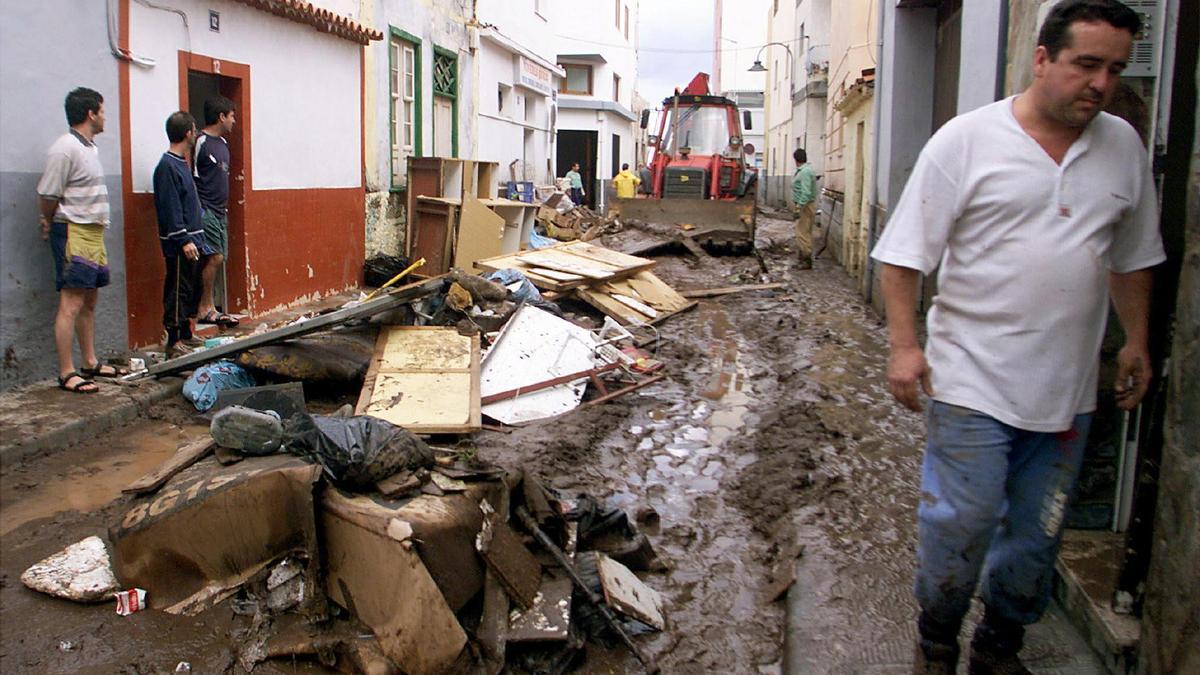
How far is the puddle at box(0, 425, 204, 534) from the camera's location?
4.14 metres

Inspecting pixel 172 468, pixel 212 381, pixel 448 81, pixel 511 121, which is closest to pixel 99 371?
pixel 212 381

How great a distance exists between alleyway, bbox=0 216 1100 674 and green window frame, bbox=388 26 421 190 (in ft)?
19.0

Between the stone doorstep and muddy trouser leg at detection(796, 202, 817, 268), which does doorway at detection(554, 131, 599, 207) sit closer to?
muddy trouser leg at detection(796, 202, 817, 268)

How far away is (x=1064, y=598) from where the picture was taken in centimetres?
325

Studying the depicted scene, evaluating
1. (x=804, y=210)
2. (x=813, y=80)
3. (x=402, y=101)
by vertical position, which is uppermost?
(x=813, y=80)

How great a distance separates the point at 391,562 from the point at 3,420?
10.5 ft

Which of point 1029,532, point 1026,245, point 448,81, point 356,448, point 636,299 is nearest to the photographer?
point 1026,245

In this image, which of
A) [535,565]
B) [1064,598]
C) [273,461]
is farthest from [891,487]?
[273,461]

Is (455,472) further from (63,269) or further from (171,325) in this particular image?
(171,325)

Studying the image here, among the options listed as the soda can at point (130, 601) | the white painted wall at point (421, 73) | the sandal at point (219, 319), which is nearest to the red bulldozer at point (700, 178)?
the white painted wall at point (421, 73)

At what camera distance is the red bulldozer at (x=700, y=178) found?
1587 cm

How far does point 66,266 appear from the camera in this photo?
18.8ft

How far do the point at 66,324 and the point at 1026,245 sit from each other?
5504 millimetres

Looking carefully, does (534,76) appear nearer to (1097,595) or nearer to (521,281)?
(521,281)
